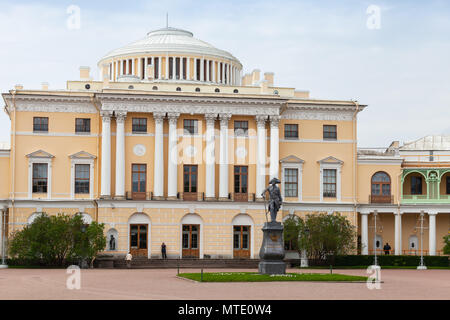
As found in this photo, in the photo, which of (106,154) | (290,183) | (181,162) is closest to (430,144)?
(290,183)

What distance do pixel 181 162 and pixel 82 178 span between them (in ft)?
26.0

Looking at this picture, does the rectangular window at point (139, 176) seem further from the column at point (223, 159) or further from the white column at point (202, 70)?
the white column at point (202, 70)

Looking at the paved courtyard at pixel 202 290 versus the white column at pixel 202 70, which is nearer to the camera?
the paved courtyard at pixel 202 290

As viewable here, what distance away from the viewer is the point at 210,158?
6538 centimetres

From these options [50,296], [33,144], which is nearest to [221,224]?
[33,144]

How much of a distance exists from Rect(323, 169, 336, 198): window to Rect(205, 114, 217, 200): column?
31.7 ft

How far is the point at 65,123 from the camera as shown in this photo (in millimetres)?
65812

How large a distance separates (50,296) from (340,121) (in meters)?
42.4

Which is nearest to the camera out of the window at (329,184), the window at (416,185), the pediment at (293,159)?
the pediment at (293,159)

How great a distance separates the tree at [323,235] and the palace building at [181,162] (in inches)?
109

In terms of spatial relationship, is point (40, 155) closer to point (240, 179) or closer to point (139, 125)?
point (139, 125)

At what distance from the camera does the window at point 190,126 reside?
65938mm

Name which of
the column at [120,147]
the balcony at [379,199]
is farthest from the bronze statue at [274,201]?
the balcony at [379,199]

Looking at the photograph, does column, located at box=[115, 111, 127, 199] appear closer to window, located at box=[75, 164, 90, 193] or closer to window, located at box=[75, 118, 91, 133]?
window, located at box=[75, 118, 91, 133]
